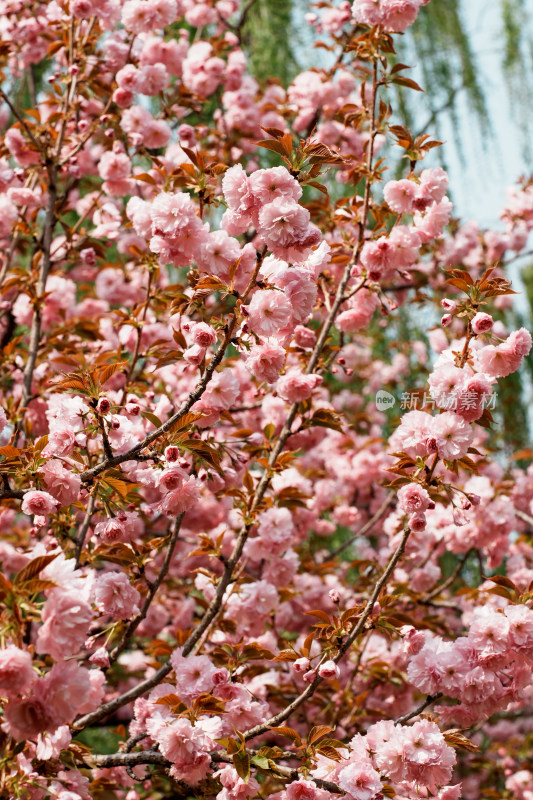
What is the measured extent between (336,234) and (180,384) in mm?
772

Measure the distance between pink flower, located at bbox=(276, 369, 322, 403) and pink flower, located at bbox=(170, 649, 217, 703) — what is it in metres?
0.65

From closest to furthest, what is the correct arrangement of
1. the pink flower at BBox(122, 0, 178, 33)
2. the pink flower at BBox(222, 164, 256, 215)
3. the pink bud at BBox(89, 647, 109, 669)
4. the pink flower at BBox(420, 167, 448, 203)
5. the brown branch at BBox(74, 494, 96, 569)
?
the pink flower at BBox(222, 164, 256, 215) → the pink bud at BBox(89, 647, 109, 669) → the brown branch at BBox(74, 494, 96, 569) → the pink flower at BBox(420, 167, 448, 203) → the pink flower at BBox(122, 0, 178, 33)

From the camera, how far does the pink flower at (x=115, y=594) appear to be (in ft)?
5.58

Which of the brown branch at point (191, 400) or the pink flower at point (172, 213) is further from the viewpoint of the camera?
the pink flower at point (172, 213)

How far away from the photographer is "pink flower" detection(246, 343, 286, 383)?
1.51 meters

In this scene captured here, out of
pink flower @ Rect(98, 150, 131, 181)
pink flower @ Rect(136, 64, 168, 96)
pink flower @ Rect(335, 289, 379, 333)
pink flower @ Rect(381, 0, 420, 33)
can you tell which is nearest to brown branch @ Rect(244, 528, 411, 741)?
pink flower @ Rect(335, 289, 379, 333)

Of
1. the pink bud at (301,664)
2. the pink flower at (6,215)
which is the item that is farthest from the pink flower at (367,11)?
the pink bud at (301,664)

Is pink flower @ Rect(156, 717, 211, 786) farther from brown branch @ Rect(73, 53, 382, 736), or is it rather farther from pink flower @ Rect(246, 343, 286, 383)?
pink flower @ Rect(246, 343, 286, 383)

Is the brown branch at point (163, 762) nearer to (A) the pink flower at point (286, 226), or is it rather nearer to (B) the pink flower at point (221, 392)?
(B) the pink flower at point (221, 392)

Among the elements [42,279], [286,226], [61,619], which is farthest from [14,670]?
[42,279]

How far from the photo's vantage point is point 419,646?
170cm

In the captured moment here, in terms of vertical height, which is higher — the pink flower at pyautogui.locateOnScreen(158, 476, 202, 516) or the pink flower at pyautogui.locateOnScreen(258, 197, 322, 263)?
the pink flower at pyautogui.locateOnScreen(258, 197, 322, 263)

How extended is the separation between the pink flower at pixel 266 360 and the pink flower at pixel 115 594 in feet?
1.90

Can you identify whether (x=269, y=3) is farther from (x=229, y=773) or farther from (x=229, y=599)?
(x=229, y=773)
